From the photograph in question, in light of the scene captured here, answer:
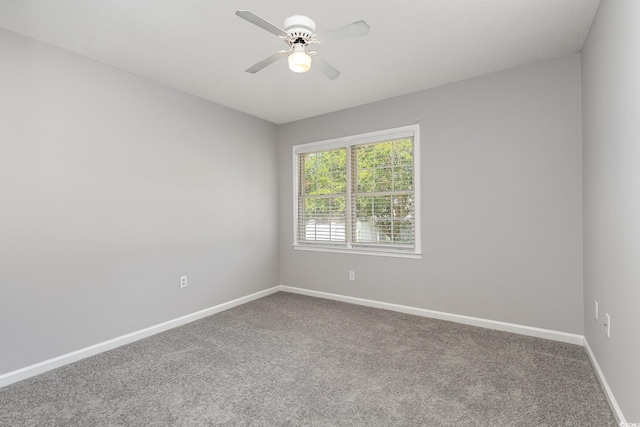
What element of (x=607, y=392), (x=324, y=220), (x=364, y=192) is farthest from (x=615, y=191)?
(x=324, y=220)

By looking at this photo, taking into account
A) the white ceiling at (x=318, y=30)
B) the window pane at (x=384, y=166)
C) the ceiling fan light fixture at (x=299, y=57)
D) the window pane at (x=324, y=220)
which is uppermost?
the white ceiling at (x=318, y=30)

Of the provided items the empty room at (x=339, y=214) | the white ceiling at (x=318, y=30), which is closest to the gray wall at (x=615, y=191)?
the empty room at (x=339, y=214)

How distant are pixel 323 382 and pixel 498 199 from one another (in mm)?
2424

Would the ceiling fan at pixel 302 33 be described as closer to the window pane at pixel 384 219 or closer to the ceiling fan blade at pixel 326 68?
the ceiling fan blade at pixel 326 68

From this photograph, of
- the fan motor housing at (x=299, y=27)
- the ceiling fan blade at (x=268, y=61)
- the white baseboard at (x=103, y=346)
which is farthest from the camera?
the white baseboard at (x=103, y=346)

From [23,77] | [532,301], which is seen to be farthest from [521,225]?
[23,77]

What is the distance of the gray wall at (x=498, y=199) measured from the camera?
2.84m

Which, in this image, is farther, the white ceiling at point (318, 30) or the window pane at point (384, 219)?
the window pane at point (384, 219)

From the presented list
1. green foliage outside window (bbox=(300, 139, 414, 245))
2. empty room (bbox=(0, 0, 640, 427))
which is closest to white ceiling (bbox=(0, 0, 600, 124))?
empty room (bbox=(0, 0, 640, 427))

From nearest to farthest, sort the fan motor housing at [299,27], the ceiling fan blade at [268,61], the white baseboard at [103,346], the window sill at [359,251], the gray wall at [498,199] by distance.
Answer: the fan motor housing at [299,27] → the ceiling fan blade at [268,61] → the white baseboard at [103,346] → the gray wall at [498,199] → the window sill at [359,251]

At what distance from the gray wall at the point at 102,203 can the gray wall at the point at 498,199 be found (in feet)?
6.60

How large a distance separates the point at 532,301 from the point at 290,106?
346cm

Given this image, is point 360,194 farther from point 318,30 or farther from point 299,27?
point 299,27

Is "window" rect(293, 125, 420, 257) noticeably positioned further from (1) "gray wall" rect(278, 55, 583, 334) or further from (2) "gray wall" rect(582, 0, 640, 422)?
(2) "gray wall" rect(582, 0, 640, 422)
